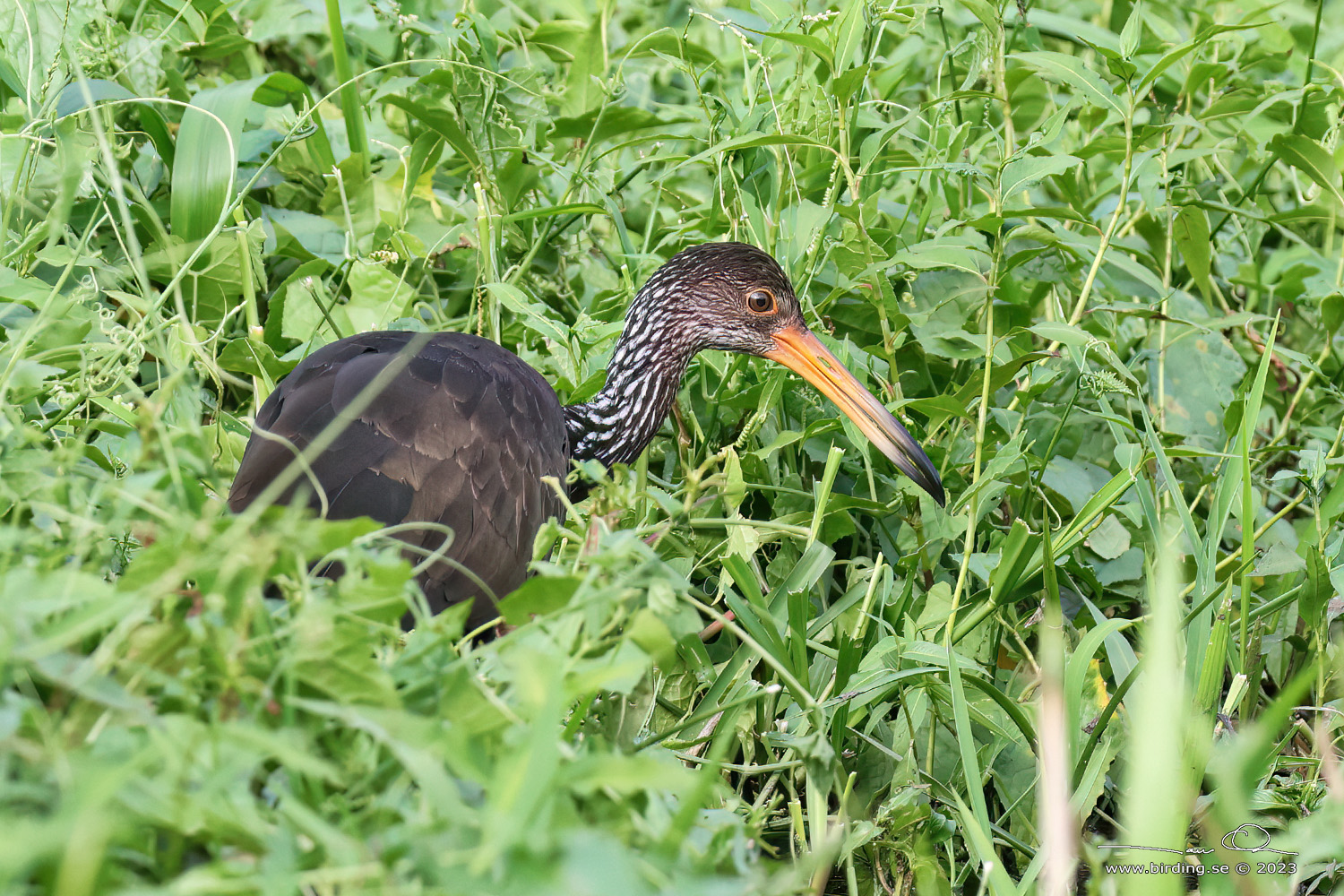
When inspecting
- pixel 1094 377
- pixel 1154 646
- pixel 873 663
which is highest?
pixel 1154 646

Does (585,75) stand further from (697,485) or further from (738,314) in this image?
(697,485)

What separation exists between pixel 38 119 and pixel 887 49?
3.83 m

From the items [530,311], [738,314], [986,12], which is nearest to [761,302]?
[738,314]

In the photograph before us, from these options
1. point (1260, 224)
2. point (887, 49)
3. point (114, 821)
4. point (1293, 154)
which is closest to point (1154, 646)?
point (114, 821)

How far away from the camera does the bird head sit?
12.1 feet

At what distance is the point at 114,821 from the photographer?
123 cm

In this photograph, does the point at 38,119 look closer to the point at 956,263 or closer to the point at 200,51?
the point at 200,51

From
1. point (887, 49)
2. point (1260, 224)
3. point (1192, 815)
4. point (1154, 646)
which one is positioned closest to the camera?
point (1154, 646)

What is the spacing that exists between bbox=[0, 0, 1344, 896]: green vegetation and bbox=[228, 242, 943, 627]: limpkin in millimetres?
132

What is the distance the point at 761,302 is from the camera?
3.79m

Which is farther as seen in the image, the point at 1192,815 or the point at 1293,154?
the point at 1293,154

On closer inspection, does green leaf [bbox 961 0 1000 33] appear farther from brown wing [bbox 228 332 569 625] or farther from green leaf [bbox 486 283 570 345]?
brown wing [bbox 228 332 569 625]

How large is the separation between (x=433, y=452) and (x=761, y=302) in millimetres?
1195

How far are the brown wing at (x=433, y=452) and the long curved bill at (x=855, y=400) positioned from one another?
2.67ft
